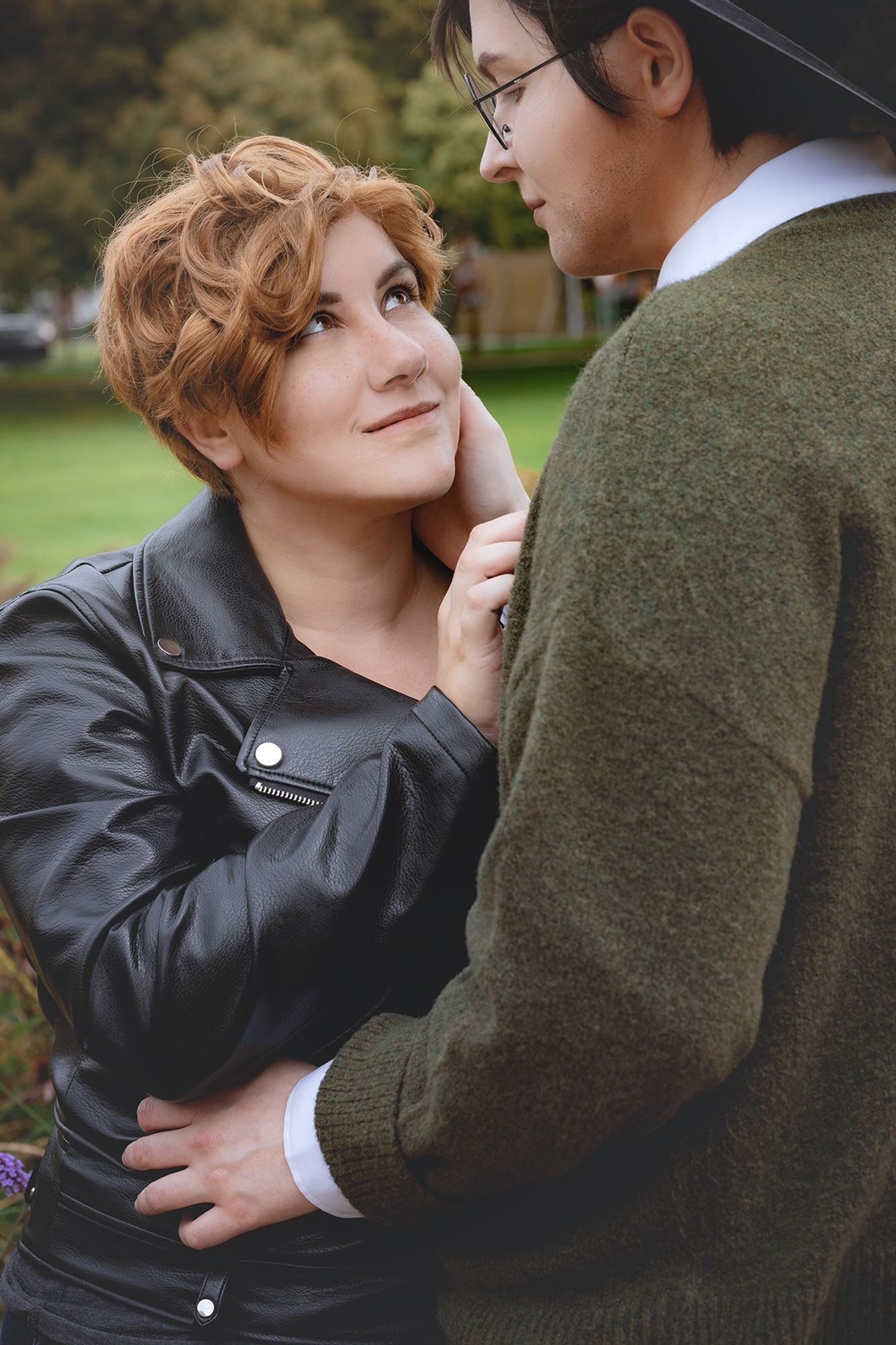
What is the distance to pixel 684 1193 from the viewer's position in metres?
1.40

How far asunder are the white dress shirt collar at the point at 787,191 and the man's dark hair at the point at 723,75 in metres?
0.04

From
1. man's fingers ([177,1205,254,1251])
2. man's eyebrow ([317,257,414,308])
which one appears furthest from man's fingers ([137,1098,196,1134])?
man's eyebrow ([317,257,414,308])

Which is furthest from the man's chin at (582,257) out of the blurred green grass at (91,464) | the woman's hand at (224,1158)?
the blurred green grass at (91,464)

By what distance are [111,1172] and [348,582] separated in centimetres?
98

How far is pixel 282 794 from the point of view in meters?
1.97

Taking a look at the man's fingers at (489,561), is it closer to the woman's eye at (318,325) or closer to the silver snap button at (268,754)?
the silver snap button at (268,754)

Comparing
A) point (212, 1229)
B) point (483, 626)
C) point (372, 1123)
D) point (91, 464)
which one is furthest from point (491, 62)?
point (91, 464)

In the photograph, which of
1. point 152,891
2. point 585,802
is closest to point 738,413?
point 585,802

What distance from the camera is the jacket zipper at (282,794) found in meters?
1.96

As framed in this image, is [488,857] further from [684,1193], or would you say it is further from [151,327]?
[151,327]

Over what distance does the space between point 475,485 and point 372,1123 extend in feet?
3.78

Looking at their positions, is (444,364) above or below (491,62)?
below

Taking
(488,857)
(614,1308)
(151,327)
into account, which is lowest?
(614,1308)

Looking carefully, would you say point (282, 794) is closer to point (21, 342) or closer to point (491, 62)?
point (491, 62)
